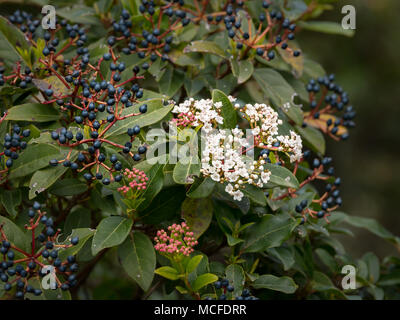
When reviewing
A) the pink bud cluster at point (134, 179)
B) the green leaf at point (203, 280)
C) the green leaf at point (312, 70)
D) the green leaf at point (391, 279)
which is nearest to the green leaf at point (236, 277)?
the green leaf at point (203, 280)

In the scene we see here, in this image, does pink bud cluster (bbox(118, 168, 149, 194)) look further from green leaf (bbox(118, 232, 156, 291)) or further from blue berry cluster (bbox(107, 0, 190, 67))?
blue berry cluster (bbox(107, 0, 190, 67))

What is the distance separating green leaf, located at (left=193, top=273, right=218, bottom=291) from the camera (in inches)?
72.6

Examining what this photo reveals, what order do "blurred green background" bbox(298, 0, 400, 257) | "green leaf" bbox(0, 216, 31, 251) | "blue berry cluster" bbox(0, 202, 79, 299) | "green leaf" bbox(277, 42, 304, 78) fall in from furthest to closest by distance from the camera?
"blurred green background" bbox(298, 0, 400, 257), "green leaf" bbox(277, 42, 304, 78), "green leaf" bbox(0, 216, 31, 251), "blue berry cluster" bbox(0, 202, 79, 299)

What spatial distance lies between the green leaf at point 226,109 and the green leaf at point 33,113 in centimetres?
67

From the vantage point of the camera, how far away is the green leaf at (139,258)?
1902 millimetres

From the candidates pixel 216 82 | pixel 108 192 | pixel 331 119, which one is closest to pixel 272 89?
pixel 216 82

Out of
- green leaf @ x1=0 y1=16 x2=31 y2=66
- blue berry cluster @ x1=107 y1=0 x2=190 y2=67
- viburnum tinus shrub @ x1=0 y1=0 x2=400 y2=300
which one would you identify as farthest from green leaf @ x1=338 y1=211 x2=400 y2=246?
green leaf @ x1=0 y1=16 x2=31 y2=66

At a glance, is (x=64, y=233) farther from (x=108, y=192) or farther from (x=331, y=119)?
(x=331, y=119)

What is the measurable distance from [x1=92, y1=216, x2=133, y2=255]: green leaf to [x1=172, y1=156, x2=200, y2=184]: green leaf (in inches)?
11.0

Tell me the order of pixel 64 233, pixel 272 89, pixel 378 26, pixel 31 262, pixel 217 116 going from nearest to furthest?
pixel 31 262
pixel 217 116
pixel 64 233
pixel 272 89
pixel 378 26

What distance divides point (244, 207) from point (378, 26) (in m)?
5.36

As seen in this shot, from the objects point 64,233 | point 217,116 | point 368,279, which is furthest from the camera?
point 368,279

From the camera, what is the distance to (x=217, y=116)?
1925 millimetres

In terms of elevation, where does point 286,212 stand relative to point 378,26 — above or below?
below
